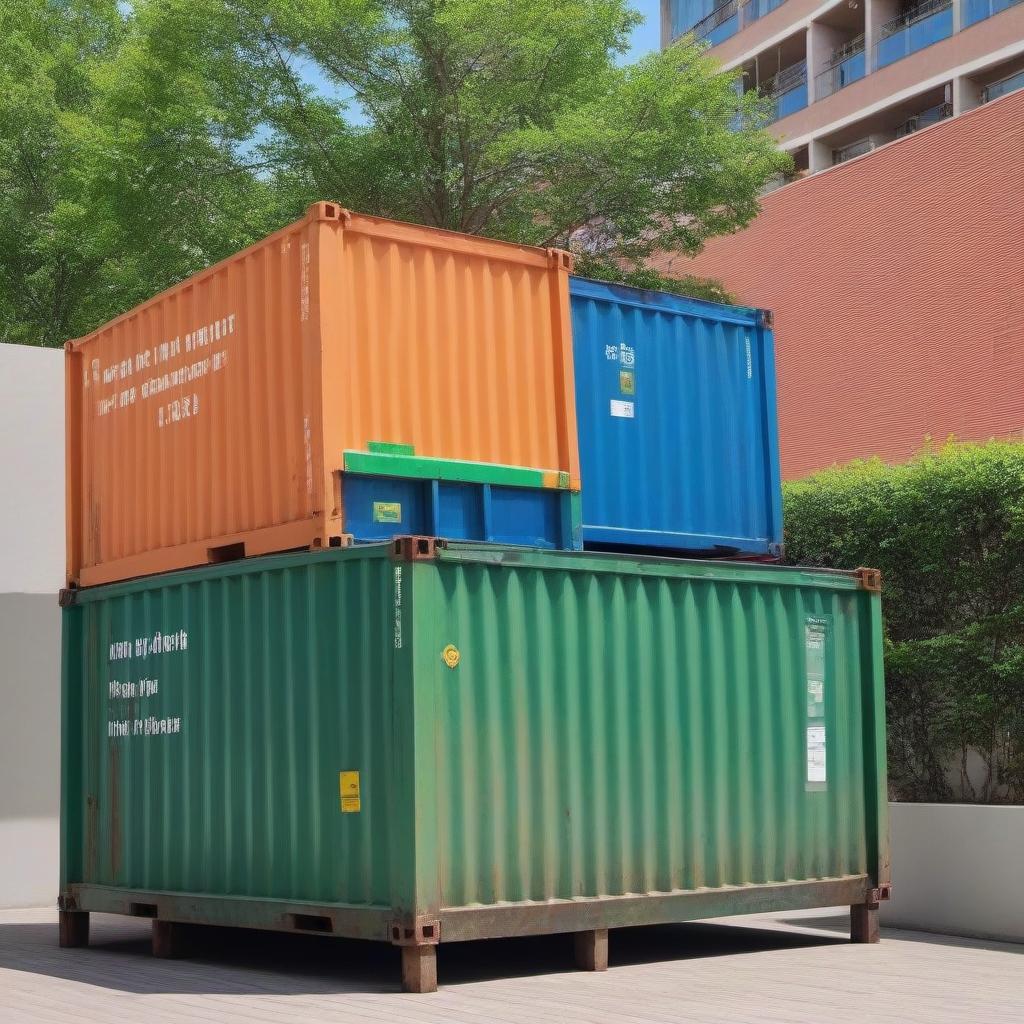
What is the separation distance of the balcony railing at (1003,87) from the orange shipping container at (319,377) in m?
30.2

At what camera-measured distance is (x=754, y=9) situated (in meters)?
46.4

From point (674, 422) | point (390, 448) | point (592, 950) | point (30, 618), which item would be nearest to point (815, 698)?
point (674, 422)

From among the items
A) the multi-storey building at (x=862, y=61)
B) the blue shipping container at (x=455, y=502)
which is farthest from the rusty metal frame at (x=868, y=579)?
the multi-storey building at (x=862, y=61)

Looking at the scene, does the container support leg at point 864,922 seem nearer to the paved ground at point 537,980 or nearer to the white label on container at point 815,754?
the paved ground at point 537,980

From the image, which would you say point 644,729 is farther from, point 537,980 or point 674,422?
point 674,422

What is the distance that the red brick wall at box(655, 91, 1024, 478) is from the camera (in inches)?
1010

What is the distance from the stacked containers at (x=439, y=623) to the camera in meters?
8.66

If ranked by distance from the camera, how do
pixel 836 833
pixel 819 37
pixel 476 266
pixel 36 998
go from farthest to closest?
pixel 819 37 → pixel 836 833 → pixel 476 266 → pixel 36 998

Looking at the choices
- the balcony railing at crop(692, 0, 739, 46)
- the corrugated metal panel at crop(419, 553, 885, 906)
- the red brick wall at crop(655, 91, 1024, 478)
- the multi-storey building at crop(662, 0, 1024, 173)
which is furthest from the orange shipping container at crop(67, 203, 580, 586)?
the balcony railing at crop(692, 0, 739, 46)

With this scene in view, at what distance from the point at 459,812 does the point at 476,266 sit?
3457mm

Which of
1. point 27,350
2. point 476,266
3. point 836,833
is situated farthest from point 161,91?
point 836,833

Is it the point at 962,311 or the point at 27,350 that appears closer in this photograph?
the point at 27,350

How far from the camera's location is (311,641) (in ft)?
29.6

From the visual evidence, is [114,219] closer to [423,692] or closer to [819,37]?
[423,692]
